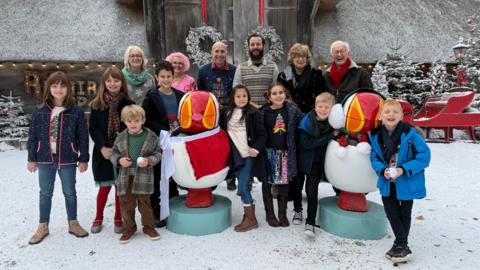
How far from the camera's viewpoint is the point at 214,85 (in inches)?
169

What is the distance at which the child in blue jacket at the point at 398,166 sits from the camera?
2.65 metres

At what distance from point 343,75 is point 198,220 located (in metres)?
2.30

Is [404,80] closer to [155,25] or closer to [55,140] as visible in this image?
[155,25]

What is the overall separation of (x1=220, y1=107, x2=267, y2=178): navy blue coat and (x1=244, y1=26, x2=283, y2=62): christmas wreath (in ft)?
18.0

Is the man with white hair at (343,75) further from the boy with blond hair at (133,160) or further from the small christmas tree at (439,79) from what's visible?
the small christmas tree at (439,79)

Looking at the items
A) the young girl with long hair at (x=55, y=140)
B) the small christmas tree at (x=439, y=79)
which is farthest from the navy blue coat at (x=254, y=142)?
the small christmas tree at (x=439, y=79)

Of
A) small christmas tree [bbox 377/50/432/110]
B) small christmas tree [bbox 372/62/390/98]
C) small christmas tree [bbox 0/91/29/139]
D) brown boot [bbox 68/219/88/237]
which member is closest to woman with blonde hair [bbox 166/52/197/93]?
brown boot [bbox 68/219/88/237]

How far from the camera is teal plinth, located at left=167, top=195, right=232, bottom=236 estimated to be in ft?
11.0

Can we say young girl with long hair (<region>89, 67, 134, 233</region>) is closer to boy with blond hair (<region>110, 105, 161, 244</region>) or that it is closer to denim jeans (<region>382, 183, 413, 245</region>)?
boy with blond hair (<region>110, 105, 161, 244</region>)

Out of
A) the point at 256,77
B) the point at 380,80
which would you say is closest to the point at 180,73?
the point at 256,77

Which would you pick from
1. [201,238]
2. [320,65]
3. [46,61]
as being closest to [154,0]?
[46,61]

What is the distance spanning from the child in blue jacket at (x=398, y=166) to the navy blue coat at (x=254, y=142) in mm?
1026

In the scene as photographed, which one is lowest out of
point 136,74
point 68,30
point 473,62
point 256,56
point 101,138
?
point 101,138

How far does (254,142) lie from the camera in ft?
11.1
